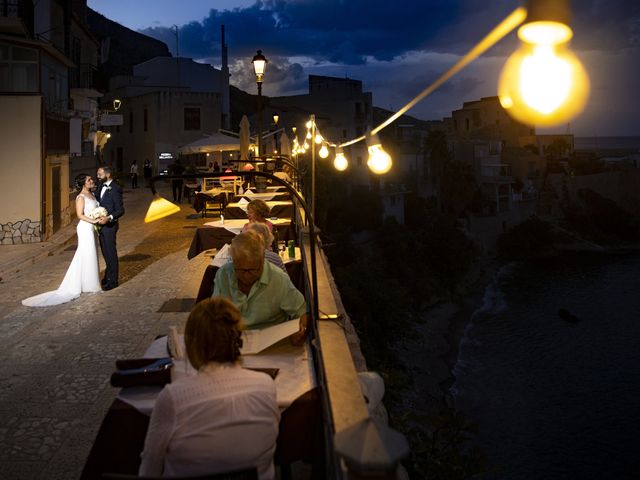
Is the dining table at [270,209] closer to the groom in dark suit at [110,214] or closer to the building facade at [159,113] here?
the groom in dark suit at [110,214]

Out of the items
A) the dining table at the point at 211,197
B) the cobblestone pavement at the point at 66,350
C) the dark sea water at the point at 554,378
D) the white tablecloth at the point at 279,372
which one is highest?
the dining table at the point at 211,197

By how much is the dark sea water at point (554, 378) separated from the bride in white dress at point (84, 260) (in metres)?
23.2

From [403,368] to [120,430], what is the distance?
98.7ft

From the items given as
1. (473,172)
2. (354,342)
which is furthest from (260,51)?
(473,172)

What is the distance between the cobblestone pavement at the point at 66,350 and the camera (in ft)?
16.9

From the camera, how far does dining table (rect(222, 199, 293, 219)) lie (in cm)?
1384

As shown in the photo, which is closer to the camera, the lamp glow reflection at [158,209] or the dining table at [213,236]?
the lamp glow reflection at [158,209]

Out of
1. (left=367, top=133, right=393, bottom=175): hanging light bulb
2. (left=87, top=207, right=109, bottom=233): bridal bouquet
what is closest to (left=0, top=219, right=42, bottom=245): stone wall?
(left=87, top=207, right=109, bottom=233): bridal bouquet

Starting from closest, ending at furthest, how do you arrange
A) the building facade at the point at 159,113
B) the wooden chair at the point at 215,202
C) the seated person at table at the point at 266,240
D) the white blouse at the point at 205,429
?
the white blouse at the point at 205,429, the seated person at table at the point at 266,240, the wooden chair at the point at 215,202, the building facade at the point at 159,113

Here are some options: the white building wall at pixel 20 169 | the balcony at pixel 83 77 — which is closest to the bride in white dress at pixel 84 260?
the white building wall at pixel 20 169

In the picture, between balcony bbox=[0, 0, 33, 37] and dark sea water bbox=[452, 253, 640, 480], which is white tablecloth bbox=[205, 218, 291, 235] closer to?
balcony bbox=[0, 0, 33, 37]

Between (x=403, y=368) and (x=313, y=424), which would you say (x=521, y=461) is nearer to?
(x=403, y=368)

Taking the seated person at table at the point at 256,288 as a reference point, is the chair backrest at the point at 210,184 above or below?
above

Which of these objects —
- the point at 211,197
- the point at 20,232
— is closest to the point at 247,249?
the point at 20,232
